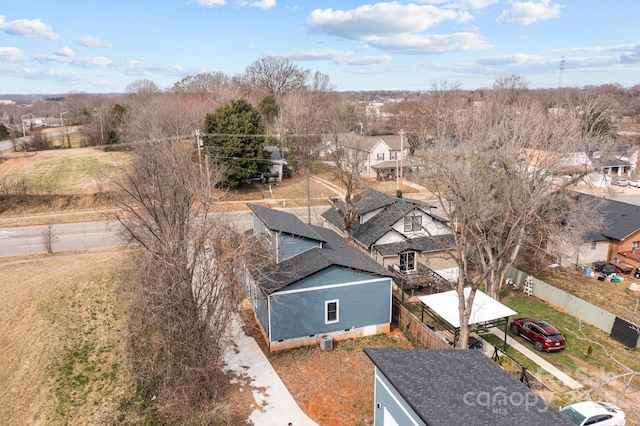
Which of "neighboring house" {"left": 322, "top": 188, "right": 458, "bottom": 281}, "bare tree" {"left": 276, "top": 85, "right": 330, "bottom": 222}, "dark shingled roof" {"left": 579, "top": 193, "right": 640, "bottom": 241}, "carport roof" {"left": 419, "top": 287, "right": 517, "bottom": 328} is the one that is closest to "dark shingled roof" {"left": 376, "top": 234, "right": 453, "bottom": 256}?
"neighboring house" {"left": 322, "top": 188, "right": 458, "bottom": 281}

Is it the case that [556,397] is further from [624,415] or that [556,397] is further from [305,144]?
[305,144]

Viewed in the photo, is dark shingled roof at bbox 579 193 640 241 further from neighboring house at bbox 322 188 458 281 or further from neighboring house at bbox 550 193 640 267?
neighboring house at bbox 322 188 458 281

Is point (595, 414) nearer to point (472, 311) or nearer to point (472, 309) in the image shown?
point (472, 311)

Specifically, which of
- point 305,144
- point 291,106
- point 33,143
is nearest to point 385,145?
point 305,144

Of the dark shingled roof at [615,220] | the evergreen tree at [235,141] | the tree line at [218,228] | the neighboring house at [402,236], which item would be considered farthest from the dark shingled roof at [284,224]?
the evergreen tree at [235,141]

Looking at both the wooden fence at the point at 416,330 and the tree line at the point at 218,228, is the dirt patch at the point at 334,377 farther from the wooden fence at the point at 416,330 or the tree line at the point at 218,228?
the tree line at the point at 218,228

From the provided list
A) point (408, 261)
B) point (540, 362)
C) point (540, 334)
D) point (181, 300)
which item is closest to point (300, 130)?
point (408, 261)
